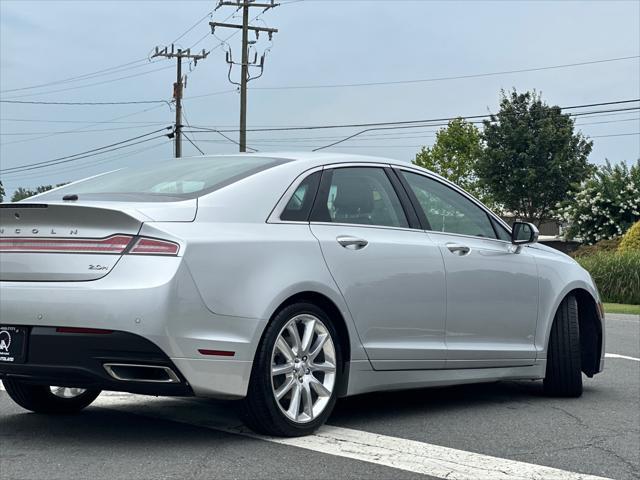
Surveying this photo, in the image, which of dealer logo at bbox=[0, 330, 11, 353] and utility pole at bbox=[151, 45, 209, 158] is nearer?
dealer logo at bbox=[0, 330, 11, 353]

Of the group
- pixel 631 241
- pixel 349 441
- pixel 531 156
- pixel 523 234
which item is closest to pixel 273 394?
pixel 349 441

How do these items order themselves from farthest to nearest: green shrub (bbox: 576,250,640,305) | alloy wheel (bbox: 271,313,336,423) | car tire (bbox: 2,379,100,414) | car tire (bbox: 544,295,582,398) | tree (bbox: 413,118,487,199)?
tree (bbox: 413,118,487,199), green shrub (bbox: 576,250,640,305), car tire (bbox: 544,295,582,398), car tire (bbox: 2,379,100,414), alloy wheel (bbox: 271,313,336,423)

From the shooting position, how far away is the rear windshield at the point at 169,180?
18.7ft

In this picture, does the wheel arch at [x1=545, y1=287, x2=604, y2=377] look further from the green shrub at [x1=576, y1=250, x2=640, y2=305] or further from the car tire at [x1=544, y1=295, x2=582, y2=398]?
the green shrub at [x1=576, y1=250, x2=640, y2=305]

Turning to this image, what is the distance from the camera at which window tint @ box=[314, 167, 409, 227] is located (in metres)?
6.22

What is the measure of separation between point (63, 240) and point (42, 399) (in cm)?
148

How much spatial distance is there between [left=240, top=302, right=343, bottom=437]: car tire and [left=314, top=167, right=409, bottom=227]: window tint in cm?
69

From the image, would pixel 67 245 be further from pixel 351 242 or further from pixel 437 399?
pixel 437 399

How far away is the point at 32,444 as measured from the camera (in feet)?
18.0

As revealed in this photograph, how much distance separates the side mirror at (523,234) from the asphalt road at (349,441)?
1.15 m

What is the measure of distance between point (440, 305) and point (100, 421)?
2179 millimetres

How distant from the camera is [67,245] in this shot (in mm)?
5316

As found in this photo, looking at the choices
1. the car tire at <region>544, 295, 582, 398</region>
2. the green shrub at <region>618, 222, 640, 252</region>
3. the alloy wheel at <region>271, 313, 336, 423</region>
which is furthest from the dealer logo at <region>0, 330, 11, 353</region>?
the green shrub at <region>618, 222, 640, 252</region>

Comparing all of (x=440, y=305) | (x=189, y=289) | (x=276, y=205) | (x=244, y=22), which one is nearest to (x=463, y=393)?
(x=440, y=305)
